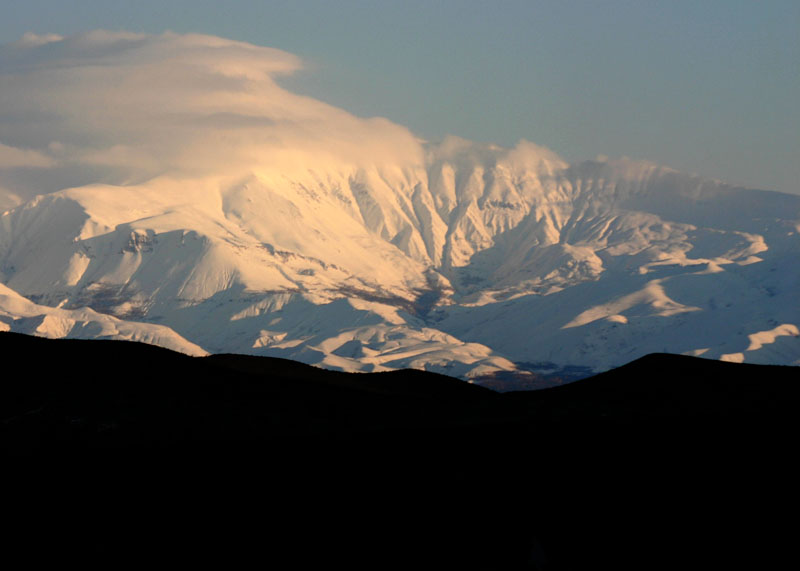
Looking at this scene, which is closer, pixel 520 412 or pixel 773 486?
pixel 773 486

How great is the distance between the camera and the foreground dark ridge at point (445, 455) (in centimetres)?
4469

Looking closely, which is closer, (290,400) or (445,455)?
(445,455)

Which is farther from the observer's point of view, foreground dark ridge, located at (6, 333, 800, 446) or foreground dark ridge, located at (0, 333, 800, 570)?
foreground dark ridge, located at (6, 333, 800, 446)

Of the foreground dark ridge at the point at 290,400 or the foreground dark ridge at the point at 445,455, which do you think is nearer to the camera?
the foreground dark ridge at the point at 445,455

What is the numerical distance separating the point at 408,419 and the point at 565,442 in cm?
1212

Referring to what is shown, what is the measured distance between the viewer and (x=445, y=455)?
53812 millimetres

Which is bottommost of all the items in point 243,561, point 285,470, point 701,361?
point 243,561

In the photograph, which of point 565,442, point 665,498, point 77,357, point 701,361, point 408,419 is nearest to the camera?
point 665,498

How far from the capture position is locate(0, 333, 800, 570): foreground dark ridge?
44688 millimetres

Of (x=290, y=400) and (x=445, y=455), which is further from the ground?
(x=290, y=400)

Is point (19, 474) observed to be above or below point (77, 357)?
below

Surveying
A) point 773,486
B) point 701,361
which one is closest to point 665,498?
point 773,486

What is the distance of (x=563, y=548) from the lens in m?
43.9

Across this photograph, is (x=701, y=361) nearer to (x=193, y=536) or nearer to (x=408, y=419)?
(x=408, y=419)
